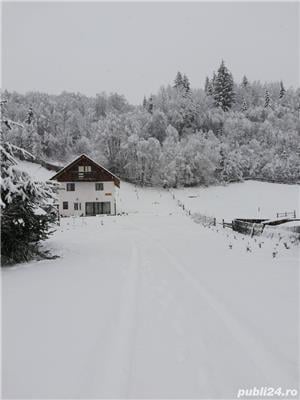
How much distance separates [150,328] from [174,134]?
69.8m

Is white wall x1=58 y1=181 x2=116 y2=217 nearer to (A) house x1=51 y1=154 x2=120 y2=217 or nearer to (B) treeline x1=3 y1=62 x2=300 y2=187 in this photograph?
(A) house x1=51 y1=154 x2=120 y2=217

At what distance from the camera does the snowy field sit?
3467 millimetres

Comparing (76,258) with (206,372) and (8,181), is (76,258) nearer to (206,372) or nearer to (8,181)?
(8,181)

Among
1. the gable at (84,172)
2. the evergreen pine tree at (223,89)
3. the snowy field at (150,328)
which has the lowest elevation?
the snowy field at (150,328)

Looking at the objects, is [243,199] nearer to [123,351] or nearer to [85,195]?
[85,195]

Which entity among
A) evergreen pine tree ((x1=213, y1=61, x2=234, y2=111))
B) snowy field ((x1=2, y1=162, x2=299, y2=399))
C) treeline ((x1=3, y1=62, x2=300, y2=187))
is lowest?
snowy field ((x1=2, y1=162, x2=299, y2=399))

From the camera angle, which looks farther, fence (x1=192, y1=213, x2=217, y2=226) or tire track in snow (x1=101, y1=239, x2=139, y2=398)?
fence (x1=192, y1=213, x2=217, y2=226)

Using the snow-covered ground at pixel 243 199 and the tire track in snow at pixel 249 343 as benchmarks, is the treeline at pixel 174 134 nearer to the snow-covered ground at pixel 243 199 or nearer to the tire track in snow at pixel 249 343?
the snow-covered ground at pixel 243 199

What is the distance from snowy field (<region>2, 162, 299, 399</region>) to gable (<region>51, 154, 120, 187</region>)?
34399mm

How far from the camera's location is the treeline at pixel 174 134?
63.0 m

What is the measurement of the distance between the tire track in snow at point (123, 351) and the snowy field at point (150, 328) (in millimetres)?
13

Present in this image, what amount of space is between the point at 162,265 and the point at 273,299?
13.9 feet

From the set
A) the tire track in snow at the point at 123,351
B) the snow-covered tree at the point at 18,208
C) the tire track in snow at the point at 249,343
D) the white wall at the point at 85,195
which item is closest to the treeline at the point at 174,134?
the white wall at the point at 85,195

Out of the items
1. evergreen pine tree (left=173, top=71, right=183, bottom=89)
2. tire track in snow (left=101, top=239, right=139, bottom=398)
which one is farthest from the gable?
evergreen pine tree (left=173, top=71, right=183, bottom=89)
